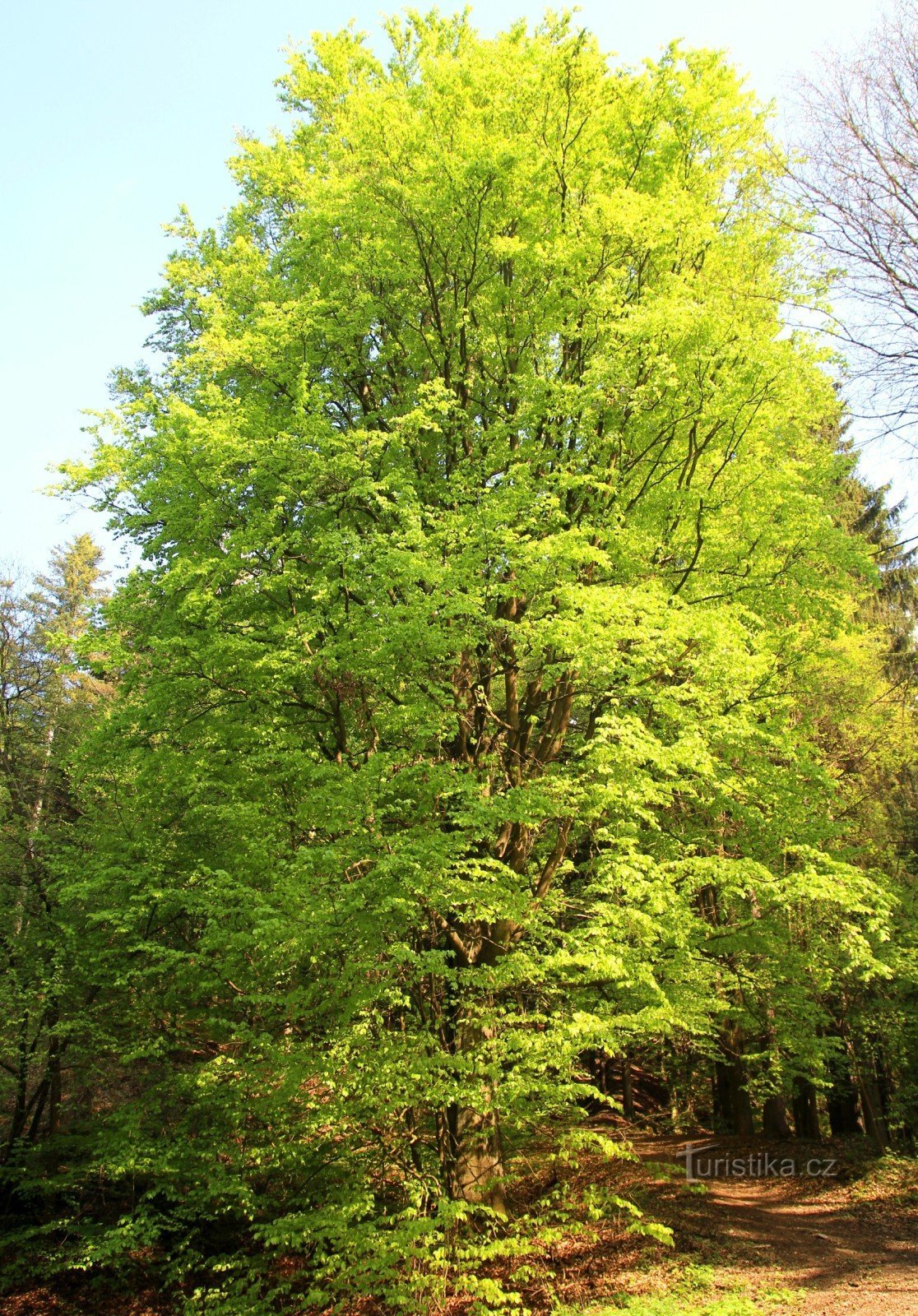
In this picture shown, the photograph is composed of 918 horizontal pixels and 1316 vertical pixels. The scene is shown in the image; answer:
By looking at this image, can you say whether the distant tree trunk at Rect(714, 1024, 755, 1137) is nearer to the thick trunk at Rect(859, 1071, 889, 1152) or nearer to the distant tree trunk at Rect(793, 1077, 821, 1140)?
the distant tree trunk at Rect(793, 1077, 821, 1140)

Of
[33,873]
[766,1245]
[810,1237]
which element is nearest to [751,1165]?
[810,1237]

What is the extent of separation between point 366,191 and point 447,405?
317cm

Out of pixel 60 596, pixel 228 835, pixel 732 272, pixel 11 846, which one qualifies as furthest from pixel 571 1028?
pixel 60 596

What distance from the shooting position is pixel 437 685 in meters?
7.33

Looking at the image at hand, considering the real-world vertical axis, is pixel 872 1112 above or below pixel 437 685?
below

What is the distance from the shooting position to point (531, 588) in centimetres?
734

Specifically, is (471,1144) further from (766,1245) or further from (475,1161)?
(766,1245)

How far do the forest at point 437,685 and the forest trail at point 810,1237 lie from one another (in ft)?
2.99

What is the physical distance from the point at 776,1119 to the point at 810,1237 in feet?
20.5

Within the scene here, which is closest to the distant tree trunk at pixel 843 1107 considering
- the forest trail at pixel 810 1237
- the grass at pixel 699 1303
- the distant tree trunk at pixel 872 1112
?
the distant tree trunk at pixel 872 1112

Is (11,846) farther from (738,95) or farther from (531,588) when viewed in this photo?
(738,95)

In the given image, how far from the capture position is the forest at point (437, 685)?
6773 mm

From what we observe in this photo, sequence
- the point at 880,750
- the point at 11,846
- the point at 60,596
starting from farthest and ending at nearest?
the point at 60,596, the point at 880,750, the point at 11,846

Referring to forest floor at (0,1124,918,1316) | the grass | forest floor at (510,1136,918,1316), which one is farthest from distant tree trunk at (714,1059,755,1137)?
the grass
